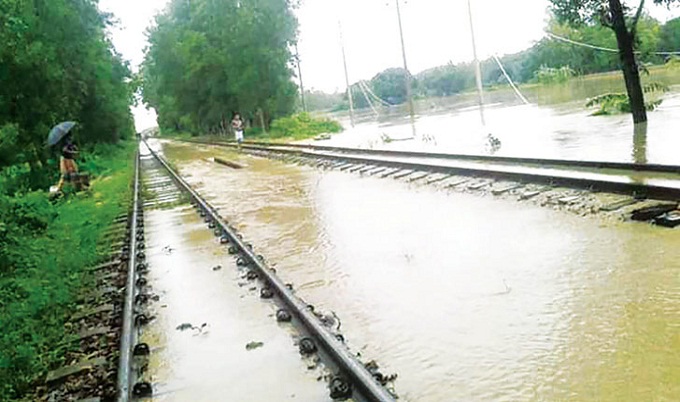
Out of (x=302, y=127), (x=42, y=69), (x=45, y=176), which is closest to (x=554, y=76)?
(x=302, y=127)

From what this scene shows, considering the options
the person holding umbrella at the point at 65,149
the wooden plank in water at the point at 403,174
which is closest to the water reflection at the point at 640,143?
the wooden plank in water at the point at 403,174

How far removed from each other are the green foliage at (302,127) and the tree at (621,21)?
25449 mm

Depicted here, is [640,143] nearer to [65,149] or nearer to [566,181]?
[566,181]

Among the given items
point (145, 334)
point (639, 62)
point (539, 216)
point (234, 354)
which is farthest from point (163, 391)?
point (639, 62)

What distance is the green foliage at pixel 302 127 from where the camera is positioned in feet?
140

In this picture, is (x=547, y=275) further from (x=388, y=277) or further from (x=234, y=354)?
(x=234, y=354)

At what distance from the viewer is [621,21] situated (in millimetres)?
15828

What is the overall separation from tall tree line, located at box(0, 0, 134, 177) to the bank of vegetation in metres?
0.04

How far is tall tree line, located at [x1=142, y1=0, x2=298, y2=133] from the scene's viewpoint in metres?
48.7

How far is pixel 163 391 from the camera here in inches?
177

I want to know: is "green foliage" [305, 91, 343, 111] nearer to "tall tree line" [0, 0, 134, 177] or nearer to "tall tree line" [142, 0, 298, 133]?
"tall tree line" [142, 0, 298, 133]

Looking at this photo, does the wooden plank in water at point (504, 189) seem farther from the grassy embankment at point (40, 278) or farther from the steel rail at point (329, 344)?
the grassy embankment at point (40, 278)

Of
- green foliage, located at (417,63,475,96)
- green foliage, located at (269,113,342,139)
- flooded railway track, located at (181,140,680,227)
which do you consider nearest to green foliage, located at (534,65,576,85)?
green foliage, located at (417,63,475,96)

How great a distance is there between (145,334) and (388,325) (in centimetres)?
214
